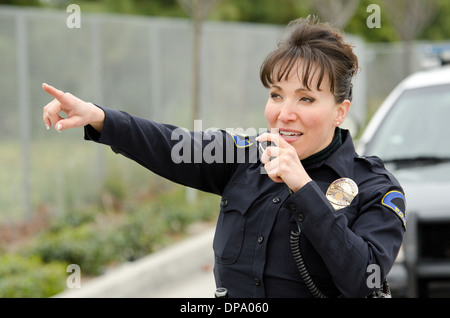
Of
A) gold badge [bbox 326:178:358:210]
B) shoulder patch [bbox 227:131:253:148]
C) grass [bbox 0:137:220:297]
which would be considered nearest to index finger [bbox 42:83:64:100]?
shoulder patch [bbox 227:131:253:148]

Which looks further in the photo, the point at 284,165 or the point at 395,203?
the point at 395,203

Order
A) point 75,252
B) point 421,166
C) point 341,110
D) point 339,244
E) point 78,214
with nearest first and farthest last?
point 339,244 < point 341,110 < point 421,166 < point 75,252 < point 78,214

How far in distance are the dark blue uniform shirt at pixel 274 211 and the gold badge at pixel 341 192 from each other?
20 mm

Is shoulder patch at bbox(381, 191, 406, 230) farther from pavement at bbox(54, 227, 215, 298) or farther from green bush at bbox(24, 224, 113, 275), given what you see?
green bush at bbox(24, 224, 113, 275)

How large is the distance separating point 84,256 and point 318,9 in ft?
32.5

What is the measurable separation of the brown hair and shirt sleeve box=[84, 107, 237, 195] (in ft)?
1.00

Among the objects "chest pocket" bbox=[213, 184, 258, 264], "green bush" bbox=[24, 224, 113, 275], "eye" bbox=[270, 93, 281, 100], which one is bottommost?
"green bush" bbox=[24, 224, 113, 275]

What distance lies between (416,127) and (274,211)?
123 inches

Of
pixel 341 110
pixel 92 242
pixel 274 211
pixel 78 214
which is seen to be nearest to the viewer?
pixel 274 211

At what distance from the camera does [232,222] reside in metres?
2.12

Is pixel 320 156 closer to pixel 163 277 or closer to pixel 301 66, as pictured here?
pixel 301 66

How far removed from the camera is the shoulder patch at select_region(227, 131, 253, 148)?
226cm

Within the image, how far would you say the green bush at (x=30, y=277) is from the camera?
490cm

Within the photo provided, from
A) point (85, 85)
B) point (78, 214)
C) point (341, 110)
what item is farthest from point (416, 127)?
point (85, 85)
